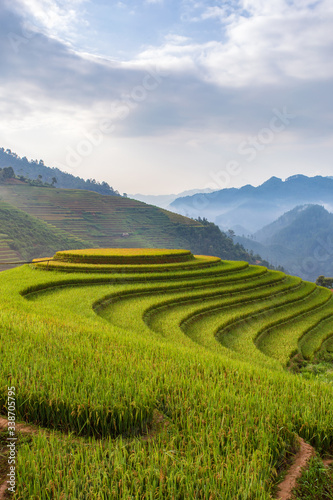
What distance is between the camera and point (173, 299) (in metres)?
14.2

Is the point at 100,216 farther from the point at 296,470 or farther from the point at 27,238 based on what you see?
the point at 296,470

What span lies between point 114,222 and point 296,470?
109476 mm

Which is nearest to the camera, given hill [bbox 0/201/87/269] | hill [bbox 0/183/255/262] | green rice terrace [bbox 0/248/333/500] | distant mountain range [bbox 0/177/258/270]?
green rice terrace [bbox 0/248/333/500]

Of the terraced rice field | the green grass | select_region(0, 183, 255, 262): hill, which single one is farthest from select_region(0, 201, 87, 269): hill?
the green grass

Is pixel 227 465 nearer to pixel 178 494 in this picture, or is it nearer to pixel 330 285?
pixel 178 494

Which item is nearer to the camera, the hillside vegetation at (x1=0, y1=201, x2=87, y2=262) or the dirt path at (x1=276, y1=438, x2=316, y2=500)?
the dirt path at (x1=276, y1=438, x2=316, y2=500)

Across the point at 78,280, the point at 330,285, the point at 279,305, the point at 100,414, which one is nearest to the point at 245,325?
the point at 279,305

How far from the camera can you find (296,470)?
6.92 feet

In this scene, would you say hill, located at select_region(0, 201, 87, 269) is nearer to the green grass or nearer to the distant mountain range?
the distant mountain range

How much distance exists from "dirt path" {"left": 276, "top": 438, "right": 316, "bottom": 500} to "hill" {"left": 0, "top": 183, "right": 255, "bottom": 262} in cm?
8778

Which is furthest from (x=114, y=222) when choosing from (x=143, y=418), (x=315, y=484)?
(x=315, y=484)

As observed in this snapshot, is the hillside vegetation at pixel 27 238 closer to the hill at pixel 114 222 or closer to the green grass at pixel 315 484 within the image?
the hill at pixel 114 222

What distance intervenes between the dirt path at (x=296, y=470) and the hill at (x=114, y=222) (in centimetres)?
8778

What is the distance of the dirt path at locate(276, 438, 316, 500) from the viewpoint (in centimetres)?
191
